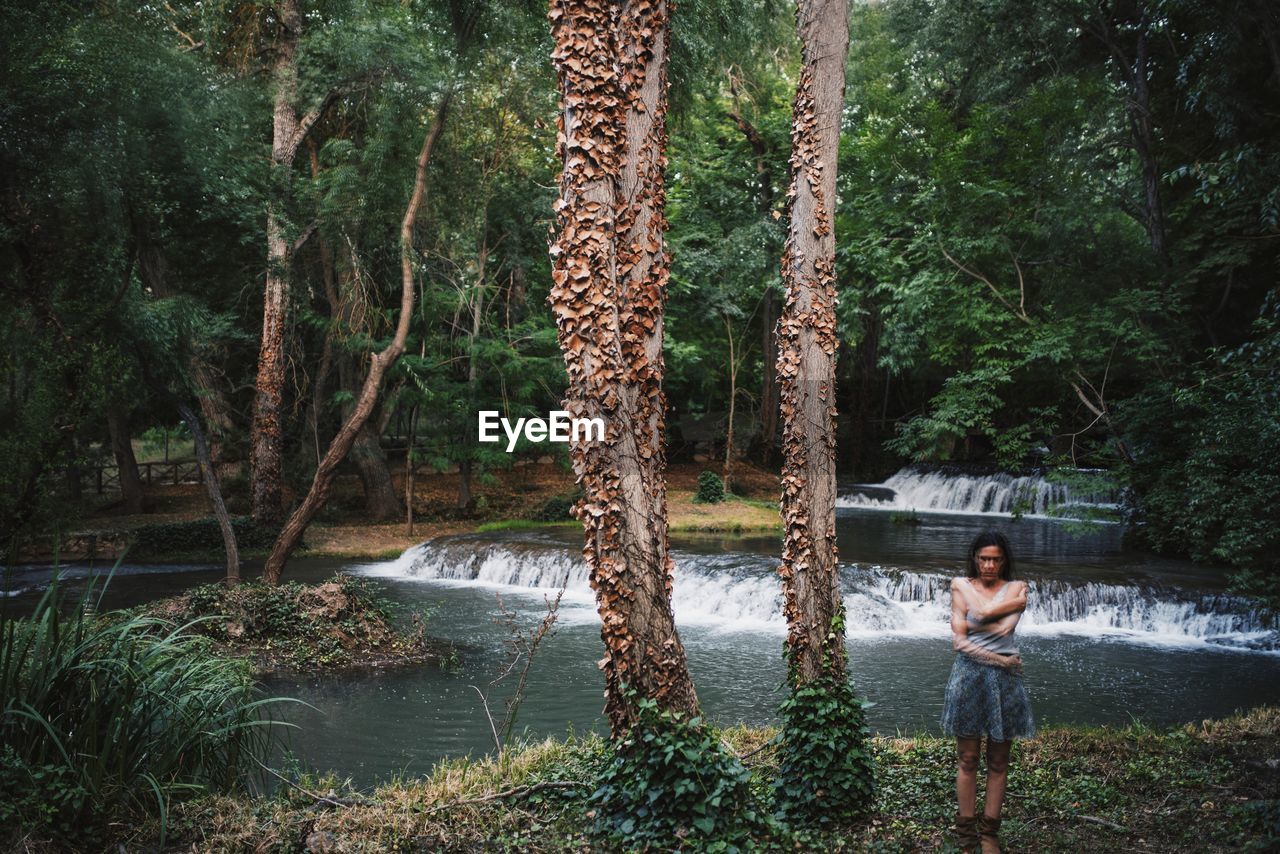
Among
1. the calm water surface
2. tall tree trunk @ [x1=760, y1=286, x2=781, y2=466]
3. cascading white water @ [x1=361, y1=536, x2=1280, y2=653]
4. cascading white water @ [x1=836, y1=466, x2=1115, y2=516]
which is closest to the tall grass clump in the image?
the calm water surface

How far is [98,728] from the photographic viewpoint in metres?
4.43

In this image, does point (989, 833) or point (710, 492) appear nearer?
point (989, 833)

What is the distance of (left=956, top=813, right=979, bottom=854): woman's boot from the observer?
14.1ft

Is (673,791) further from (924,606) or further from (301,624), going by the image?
(924,606)

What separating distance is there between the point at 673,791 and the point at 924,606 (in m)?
9.17

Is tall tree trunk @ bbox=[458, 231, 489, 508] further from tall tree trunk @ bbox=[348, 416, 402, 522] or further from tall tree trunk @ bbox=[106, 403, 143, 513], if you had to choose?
tall tree trunk @ bbox=[106, 403, 143, 513]

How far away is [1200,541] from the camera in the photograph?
1096cm

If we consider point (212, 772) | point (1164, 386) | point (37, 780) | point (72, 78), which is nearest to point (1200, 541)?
point (1164, 386)

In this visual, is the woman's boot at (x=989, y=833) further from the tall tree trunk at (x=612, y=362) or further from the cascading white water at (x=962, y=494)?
the cascading white water at (x=962, y=494)

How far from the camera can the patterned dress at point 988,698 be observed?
4.14 m

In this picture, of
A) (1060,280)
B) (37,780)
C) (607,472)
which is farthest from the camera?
(1060,280)

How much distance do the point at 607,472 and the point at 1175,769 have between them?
12.8 ft

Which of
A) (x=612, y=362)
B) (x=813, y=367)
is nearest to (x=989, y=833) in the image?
(x=813, y=367)

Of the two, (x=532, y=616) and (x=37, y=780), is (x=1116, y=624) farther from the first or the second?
(x=37, y=780)
